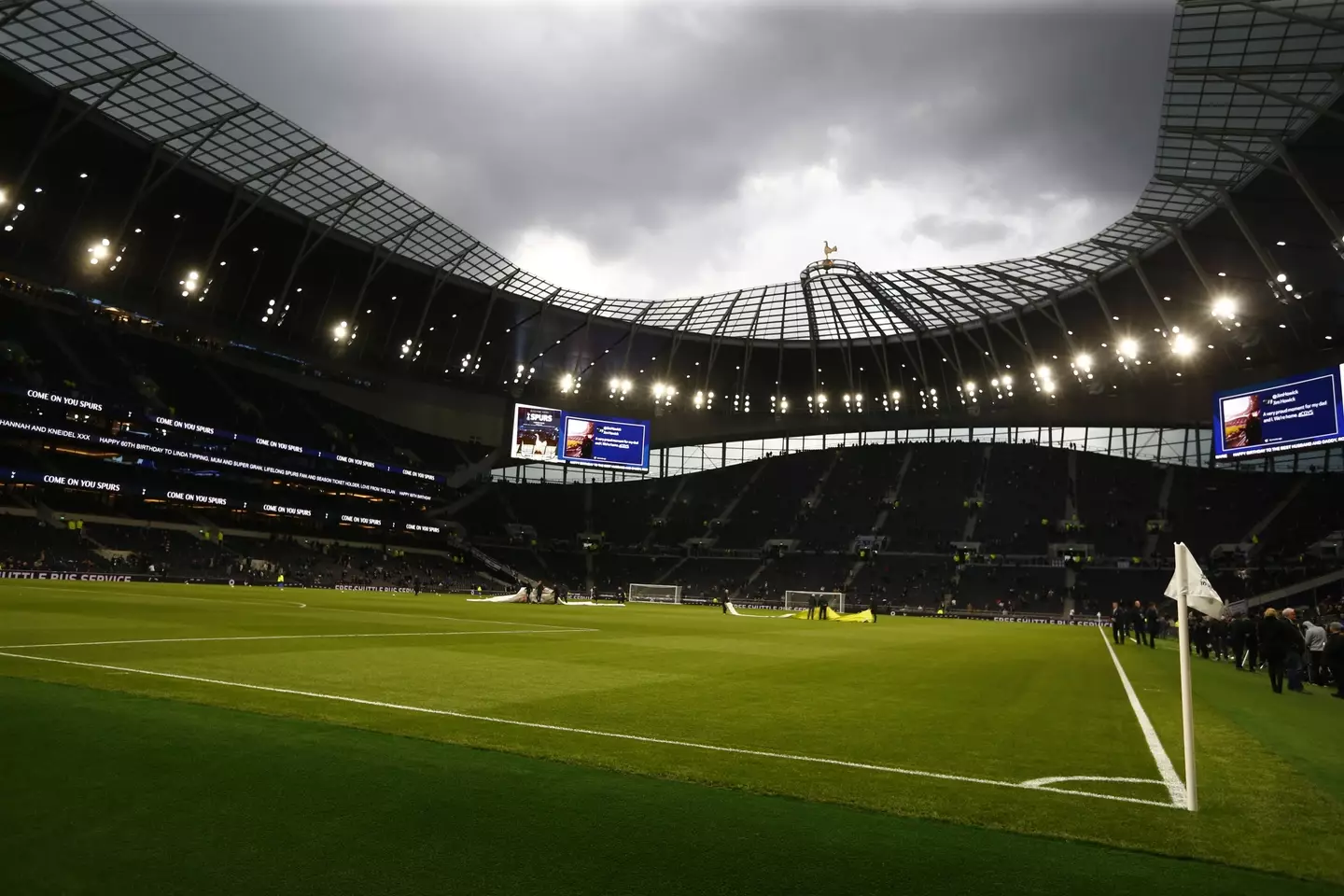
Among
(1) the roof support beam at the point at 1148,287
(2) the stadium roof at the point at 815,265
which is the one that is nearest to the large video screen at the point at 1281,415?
(1) the roof support beam at the point at 1148,287

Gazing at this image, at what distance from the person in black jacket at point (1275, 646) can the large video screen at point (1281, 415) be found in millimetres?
35996

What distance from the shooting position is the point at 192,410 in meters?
60.7

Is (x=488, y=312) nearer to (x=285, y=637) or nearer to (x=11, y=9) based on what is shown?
(x=11, y=9)

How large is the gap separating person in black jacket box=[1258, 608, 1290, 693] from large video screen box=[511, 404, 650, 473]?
5179cm

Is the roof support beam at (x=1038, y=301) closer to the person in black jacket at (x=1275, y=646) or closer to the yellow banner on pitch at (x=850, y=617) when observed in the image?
the yellow banner on pitch at (x=850, y=617)

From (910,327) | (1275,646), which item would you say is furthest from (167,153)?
(1275,646)

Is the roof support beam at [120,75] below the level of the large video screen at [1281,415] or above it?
above

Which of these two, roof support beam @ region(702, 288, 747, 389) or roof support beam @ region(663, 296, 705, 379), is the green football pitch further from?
roof support beam @ region(663, 296, 705, 379)

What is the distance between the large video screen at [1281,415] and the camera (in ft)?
141

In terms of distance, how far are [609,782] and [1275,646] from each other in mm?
16267

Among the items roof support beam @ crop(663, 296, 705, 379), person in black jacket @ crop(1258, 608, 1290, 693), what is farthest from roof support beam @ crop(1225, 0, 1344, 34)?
roof support beam @ crop(663, 296, 705, 379)

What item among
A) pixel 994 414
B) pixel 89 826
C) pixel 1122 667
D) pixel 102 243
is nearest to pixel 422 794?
pixel 89 826

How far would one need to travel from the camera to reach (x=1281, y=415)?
4562 centimetres

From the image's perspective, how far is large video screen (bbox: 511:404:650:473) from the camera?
205ft
